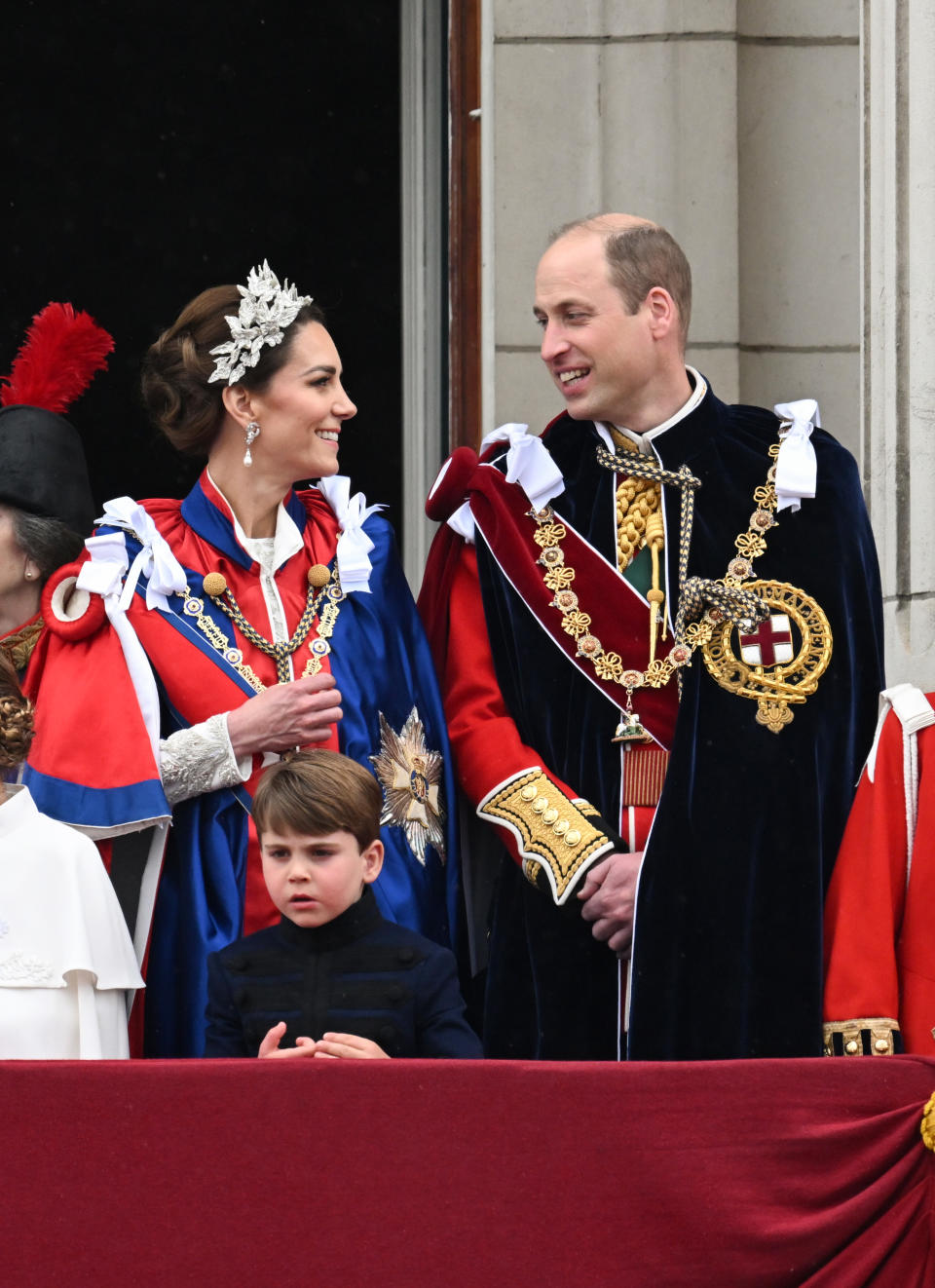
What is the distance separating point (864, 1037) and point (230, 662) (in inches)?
49.6

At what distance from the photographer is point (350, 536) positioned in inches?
152

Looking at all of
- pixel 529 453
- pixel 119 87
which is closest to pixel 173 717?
pixel 529 453

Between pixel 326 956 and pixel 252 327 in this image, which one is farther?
pixel 252 327

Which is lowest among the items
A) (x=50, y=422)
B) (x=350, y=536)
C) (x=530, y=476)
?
(x=350, y=536)

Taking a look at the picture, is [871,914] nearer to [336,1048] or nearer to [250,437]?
[336,1048]

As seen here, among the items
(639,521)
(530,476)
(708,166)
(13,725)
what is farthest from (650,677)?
(708,166)

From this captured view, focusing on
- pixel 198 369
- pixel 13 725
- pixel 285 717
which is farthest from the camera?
pixel 198 369

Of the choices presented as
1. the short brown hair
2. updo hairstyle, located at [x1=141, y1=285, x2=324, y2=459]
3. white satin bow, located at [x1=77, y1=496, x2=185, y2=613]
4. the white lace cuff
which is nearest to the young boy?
the white lace cuff

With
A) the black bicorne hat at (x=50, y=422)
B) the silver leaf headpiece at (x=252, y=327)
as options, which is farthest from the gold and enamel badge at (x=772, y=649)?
the black bicorne hat at (x=50, y=422)

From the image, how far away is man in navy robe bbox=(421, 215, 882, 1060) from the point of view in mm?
3490

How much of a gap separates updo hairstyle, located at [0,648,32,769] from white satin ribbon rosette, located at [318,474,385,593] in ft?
2.35

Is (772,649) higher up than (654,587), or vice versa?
(654,587)

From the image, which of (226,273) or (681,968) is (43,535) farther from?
(226,273)

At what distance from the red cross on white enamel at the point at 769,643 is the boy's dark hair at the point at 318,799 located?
75 cm
